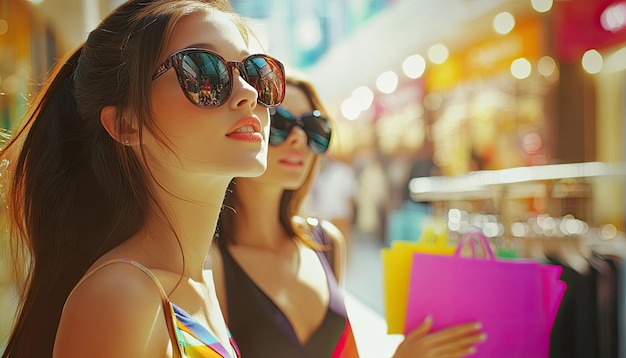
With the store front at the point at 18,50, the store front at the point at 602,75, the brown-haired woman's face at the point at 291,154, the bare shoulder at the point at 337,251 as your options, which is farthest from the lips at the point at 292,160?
the store front at the point at 602,75

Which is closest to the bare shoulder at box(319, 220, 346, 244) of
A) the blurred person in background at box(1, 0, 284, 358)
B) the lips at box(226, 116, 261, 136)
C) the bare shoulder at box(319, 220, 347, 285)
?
the bare shoulder at box(319, 220, 347, 285)

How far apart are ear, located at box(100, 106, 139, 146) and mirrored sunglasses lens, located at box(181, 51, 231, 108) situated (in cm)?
12

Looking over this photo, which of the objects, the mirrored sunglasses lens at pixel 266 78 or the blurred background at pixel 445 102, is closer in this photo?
the mirrored sunglasses lens at pixel 266 78

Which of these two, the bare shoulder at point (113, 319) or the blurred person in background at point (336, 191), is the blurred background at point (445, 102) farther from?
the bare shoulder at point (113, 319)

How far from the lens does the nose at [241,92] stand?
0.87 metres

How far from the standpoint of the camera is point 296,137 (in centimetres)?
122

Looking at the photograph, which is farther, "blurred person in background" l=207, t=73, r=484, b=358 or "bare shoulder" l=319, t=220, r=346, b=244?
"bare shoulder" l=319, t=220, r=346, b=244

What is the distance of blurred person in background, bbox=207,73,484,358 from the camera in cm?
116

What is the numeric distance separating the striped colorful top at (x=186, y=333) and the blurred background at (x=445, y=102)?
0.48 metres

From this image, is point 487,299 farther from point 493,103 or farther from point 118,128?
point 493,103

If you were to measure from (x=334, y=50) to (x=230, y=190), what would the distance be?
89 cm

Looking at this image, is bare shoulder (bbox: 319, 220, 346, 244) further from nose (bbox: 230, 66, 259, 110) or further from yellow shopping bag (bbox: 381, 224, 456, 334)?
nose (bbox: 230, 66, 259, 110)

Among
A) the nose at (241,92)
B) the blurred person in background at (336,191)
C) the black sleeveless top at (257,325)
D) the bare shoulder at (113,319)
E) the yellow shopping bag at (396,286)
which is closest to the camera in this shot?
the bare shoulder at (113,319)

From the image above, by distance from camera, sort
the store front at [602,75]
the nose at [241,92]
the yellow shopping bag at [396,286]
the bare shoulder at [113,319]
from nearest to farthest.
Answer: the bare shoulder at [113,319]
the nose at [241,92]
the yellow shopping bag at [396,286]
the store front at [602,75]
